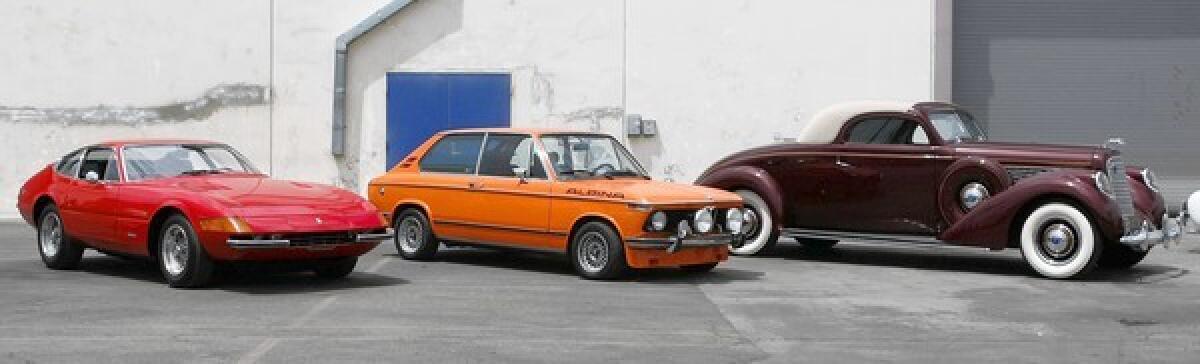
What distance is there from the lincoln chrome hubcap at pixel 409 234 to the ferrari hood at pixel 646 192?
6.58ft

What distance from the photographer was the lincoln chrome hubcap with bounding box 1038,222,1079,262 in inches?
492

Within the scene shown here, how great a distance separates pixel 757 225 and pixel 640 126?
5740 millimetres

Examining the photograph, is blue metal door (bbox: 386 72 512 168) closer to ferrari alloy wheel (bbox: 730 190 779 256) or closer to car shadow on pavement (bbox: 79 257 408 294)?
ferrari alloy wheel (bbox: 730 190 779 256)

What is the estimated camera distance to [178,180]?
11.4 meters

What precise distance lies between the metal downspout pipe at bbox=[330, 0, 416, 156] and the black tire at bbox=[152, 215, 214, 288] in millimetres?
9011

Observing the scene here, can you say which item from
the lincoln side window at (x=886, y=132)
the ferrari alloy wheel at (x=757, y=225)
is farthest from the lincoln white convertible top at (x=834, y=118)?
the ferrari alloy wheel at (x=757, y=225)

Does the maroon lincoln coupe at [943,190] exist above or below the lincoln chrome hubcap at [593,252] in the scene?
above

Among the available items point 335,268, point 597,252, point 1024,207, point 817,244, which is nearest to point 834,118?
point 817,244

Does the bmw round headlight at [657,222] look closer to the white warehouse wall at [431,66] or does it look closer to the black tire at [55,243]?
the black tire at [55,243]

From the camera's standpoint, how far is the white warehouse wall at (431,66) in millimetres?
19781

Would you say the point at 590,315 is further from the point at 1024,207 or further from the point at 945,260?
the point at 945,260

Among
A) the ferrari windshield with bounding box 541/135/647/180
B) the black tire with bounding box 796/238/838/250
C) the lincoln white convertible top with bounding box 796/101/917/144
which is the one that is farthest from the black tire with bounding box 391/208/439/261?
the black tire with bounding box 796/238/838/250

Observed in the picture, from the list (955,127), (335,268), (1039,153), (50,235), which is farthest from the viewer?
(955,127)

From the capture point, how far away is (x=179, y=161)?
11.9 m
